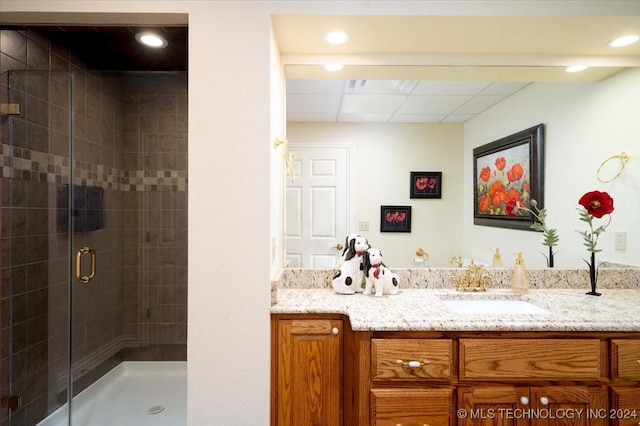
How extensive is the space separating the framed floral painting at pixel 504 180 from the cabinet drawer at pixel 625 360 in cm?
72

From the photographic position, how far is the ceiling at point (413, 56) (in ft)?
4.79

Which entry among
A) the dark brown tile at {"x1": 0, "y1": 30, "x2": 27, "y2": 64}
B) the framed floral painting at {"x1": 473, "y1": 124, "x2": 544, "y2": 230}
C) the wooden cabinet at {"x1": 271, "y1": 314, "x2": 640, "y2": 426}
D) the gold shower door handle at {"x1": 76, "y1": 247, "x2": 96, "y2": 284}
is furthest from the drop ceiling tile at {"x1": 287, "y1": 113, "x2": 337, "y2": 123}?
the gold shower door handle at {"x1": 76, "y1": 247, "x2": 96, "y2": 284}

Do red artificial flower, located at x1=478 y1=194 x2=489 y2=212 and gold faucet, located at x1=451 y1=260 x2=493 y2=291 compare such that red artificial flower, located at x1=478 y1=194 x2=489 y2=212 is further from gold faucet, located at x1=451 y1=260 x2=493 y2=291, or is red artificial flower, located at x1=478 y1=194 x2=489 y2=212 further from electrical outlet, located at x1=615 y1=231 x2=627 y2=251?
electrical outlet, located at x1=615 y1=231 x2=627 y2=251

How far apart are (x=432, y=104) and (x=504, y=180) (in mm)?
623

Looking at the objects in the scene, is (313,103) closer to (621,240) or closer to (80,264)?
(80,264)

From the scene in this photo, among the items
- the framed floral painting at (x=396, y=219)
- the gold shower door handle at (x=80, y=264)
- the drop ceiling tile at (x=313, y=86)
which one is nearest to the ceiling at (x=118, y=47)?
the drop ceiling tile at (x=313, y=86)

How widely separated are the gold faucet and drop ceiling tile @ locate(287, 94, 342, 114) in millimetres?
1197

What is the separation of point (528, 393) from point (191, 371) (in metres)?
1.38

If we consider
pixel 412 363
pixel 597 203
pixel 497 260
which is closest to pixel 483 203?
pixel 497 260

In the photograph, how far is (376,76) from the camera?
1.81 metres

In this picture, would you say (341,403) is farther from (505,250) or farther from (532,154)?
(532,154)

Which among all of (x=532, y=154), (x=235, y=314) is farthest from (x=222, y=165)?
(x=532, y=154)

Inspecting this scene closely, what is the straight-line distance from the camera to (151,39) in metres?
1.72

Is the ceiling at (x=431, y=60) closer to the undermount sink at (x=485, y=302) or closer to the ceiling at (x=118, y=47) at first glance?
the ceiling at (x=118, y=47)
